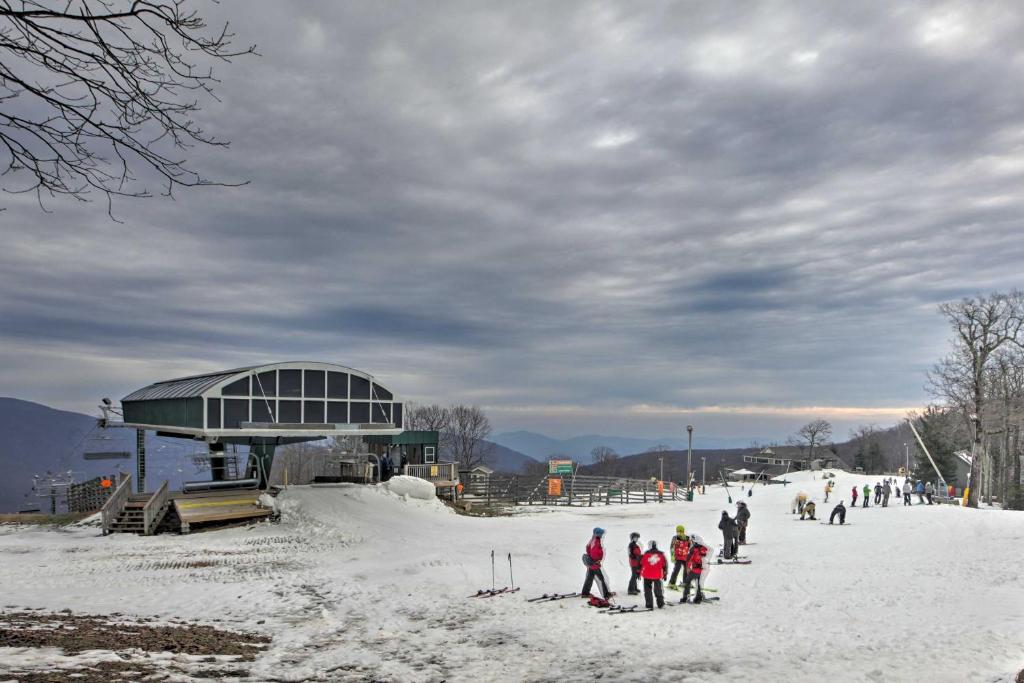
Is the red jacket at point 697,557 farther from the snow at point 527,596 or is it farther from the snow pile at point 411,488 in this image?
the snow pile at point 411,488

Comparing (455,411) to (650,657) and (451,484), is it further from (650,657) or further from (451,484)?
(650,657)

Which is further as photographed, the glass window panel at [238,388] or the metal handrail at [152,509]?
the glass window panel at [238,388]

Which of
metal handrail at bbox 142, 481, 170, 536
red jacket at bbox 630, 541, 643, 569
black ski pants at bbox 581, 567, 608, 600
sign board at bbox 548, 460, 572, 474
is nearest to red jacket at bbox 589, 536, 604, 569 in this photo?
black ski pants at bbox 581, 567, 608, 600

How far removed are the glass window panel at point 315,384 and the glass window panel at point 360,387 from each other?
159 cm

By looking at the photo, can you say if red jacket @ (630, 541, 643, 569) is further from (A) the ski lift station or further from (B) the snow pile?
(B) the snow pile

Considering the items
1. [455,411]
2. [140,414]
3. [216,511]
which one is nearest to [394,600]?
[216,511]

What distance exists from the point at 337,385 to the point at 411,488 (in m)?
6.53

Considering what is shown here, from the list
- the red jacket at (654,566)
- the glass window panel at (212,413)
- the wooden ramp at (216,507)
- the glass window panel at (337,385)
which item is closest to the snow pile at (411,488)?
the glass window panel at (337,385)

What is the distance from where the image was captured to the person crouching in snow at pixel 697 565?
15.4m

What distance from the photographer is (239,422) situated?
29.2m

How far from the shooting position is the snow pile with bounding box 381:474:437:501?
3366 cm

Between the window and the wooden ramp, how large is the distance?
365 centimetres

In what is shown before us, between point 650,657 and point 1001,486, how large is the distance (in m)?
62.1

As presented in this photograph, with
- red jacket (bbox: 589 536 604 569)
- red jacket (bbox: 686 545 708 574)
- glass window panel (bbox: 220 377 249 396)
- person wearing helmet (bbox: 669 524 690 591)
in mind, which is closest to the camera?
red jacket (bbox: 589 536 604 569)
